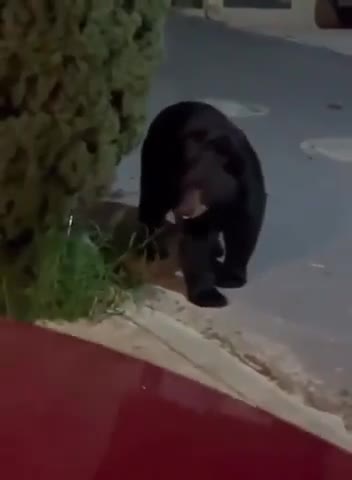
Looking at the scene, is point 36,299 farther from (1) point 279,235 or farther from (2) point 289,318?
(1) point 279,235

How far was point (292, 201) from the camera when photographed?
1.64 metres

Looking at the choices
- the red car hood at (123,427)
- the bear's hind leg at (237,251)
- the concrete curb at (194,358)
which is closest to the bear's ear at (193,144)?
the bear's hind leg at (237,251)

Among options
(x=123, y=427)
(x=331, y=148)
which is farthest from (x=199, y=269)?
(x=331, y=148)

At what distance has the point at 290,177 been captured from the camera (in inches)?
68.4

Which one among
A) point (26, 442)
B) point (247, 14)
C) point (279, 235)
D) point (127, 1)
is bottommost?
point (247, 14)

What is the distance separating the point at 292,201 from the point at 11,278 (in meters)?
0.58

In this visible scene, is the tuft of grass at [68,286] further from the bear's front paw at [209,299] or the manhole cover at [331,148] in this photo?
the manhole cover at [331,148]

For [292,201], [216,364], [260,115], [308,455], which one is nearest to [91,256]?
[216,364]

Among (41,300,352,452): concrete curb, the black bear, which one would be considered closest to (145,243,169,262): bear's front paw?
the black bear

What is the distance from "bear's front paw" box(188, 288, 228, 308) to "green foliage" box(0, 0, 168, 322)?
0.68ft

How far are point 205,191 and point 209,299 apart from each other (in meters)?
0.15

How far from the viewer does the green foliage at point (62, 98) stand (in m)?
1.11

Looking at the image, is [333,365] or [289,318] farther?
[289,318]

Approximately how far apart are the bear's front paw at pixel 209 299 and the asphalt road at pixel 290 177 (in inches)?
0.8
